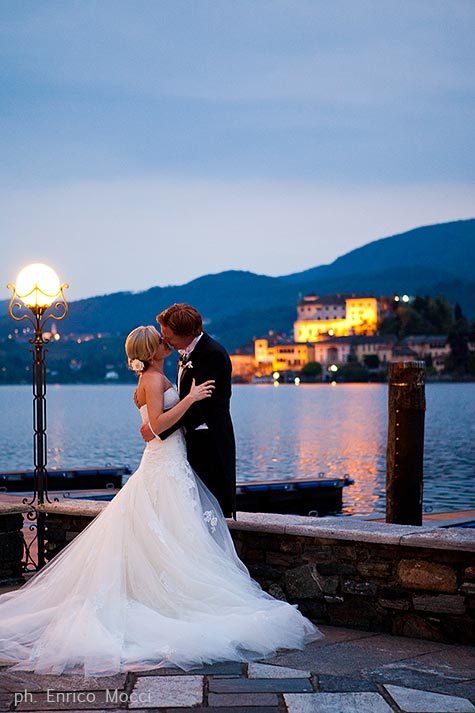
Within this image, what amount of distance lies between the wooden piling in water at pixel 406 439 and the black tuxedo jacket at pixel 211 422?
10.9ft

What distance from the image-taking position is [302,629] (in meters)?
5.67

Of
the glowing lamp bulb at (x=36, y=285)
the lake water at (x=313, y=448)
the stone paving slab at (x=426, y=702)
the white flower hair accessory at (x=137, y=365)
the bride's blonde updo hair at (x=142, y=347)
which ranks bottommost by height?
the lake water at (x=313, y=448)

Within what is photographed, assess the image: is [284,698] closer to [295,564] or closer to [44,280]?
[295,564]

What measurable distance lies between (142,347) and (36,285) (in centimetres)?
280

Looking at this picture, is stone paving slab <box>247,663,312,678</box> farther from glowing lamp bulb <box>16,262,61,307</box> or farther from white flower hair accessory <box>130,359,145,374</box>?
glowing lamp bulb <box>16,262,61,307</box>

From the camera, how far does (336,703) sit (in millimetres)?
4496

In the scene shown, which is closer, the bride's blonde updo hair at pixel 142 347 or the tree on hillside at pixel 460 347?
the bride's blonde updo hair at pixel 142 347

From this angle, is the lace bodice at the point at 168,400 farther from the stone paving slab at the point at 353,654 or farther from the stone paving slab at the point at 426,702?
the stone paving slab at the point at 426,702

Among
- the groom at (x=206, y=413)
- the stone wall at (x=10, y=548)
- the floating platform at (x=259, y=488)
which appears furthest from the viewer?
the floating platform at (x=259, y=488)

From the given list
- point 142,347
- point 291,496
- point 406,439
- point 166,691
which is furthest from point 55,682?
point 291,496

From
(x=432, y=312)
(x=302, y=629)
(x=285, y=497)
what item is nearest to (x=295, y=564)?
(x=302, y=629)

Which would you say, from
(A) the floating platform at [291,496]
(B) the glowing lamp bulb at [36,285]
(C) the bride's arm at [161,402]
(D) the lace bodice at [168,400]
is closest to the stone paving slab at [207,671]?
(C) the bride's arm at [161,402]

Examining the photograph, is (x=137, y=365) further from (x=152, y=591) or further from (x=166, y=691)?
(x=166, y=691)

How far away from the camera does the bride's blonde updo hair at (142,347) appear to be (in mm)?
5914
